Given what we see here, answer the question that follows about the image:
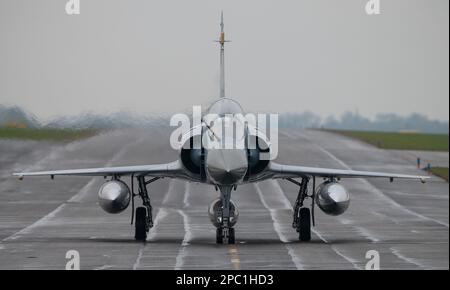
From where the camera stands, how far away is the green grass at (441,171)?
167 feet

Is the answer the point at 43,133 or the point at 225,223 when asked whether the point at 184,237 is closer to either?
the point at 225,223

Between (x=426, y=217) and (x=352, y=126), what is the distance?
51.6 ft

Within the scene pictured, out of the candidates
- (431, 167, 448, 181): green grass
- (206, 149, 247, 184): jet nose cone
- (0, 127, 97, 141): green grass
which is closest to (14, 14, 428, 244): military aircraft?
(206, 149, 247, 184): jet nose cone

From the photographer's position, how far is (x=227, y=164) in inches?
857

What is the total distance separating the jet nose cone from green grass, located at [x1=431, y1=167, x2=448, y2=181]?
29.5 meters

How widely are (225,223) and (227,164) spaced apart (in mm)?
2436

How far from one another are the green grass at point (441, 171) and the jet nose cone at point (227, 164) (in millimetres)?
29493

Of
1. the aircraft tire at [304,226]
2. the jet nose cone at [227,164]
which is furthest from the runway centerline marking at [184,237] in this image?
the aircraft tire at [304,226]

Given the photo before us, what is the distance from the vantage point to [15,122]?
92.9 ft

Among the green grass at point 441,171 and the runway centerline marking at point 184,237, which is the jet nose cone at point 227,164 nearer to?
the runway centerline marking at point 184,237

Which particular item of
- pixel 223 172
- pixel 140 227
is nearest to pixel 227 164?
pixel 223 172

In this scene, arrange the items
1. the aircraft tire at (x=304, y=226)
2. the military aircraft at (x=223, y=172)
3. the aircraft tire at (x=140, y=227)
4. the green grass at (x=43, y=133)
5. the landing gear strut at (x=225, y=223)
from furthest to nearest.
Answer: the green grass at (x=43, y=133), the aircraft tire at (x=304, y=226), the aircraft tire at (x=140, y=227), the landing gear strut at (x=225, y=223), the military aircraft at (x=223, y=172)

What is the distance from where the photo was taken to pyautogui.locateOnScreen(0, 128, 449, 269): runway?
69.1 feet
